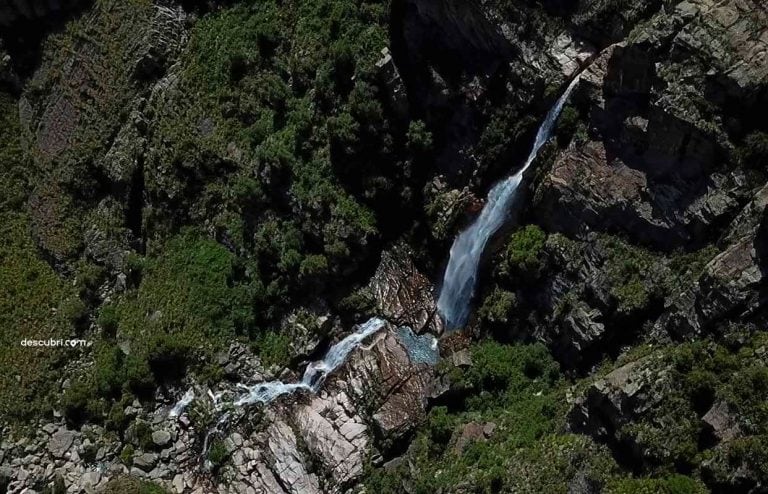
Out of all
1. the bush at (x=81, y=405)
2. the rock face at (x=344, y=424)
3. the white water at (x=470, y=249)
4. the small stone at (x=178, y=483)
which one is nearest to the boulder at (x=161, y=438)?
the small stone at (x=178, y=483)

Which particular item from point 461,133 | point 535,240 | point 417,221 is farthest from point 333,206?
point 535,240

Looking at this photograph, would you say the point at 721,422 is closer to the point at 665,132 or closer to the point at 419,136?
the point at 665,132

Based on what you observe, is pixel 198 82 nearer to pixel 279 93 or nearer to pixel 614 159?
pixel 279 93

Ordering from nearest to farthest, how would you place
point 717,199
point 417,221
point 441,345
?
point 717,199
point 441,345
point 417,221

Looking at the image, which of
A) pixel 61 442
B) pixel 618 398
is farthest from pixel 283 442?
pixel 618 398

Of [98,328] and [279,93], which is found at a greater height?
[279,93]

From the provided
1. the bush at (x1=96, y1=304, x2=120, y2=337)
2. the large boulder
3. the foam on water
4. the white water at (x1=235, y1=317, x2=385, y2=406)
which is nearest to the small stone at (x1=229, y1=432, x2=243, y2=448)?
the white water at (x1=235, y1=317, x2=385, y2=406)

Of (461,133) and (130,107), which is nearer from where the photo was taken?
(461,133)
